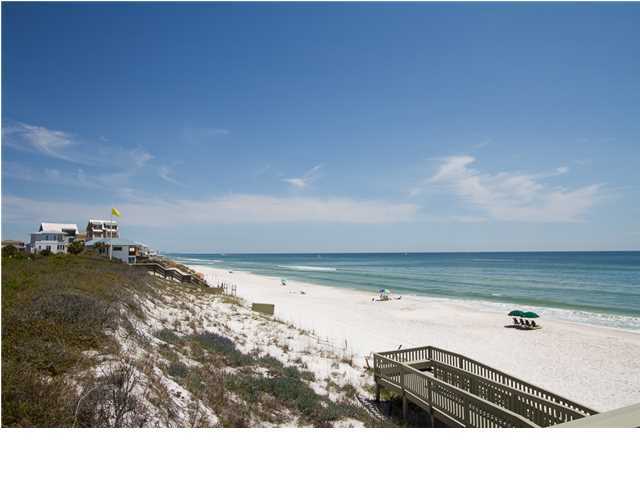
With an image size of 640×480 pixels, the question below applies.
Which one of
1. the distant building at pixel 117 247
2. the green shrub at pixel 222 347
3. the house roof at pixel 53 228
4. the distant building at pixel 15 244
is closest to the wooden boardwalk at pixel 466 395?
the green shrub at pixel 222 347

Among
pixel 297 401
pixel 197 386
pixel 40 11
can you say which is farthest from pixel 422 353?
pixel 40 11

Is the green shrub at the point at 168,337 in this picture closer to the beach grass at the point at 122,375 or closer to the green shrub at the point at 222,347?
the beach grass at the point at 122,375

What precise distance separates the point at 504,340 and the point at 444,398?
10.5 m

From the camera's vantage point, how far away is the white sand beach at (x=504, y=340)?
9.02m

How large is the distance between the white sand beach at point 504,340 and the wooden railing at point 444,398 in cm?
353

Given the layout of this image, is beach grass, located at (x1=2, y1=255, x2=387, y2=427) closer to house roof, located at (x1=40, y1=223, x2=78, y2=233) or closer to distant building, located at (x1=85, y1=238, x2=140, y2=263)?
distant building, located at (x1=85, y1=238, x2=140, y2=263)

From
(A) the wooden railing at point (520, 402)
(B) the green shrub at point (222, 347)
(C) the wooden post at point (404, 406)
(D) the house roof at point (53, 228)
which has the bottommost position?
(C) the wooden post at point (404, 406)

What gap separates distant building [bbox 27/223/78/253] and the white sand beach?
1728 centimetres

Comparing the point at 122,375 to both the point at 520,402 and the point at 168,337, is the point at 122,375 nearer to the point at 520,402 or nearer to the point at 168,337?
the point at 168,337

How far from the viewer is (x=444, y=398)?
16.7ft
